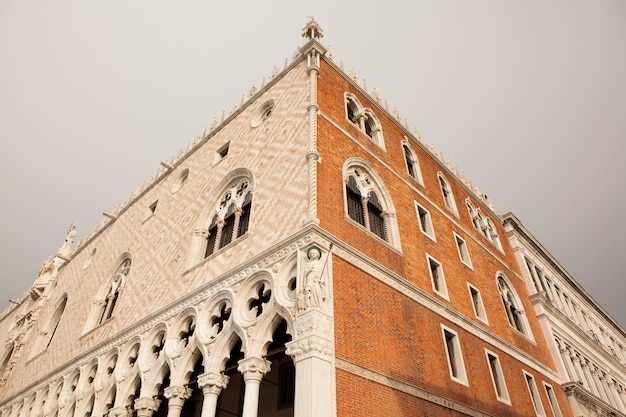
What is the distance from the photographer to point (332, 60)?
14945 millimetres

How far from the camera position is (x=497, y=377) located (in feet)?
43.4

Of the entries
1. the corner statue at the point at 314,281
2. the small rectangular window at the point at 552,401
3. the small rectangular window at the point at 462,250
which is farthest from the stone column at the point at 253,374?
the small rectangular window at the point at 552,401

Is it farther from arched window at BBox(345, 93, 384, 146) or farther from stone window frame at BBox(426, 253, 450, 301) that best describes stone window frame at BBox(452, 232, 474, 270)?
arched window at BBox(345, 93, 384, 146)

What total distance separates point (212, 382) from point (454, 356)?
6.67 m

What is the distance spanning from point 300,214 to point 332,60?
287 inches

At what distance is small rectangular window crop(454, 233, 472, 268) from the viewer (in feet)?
52.2

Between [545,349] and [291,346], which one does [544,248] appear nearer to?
[545,349]

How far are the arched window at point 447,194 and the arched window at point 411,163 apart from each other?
184 cm

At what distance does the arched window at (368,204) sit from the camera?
39.4 ft

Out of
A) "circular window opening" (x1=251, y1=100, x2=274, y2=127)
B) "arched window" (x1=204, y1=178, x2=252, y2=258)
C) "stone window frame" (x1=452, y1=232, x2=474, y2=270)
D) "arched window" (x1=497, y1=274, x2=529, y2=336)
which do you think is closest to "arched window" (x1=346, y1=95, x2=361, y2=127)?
"circular window opening" (x1=251, y1=100, x2=274, y2=127)

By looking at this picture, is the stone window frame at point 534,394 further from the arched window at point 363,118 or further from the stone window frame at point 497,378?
the arched window at point 363,118

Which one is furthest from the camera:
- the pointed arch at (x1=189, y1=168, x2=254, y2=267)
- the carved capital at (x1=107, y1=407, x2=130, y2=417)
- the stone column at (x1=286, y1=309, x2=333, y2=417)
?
the pointed arch at (x1=189, y1=168, x2=254, y2=267)

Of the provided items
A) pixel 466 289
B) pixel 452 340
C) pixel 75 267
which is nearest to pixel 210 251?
pixel 452 340

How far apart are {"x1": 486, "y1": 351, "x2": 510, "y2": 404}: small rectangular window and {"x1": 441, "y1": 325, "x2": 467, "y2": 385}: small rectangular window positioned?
1.92 meters
